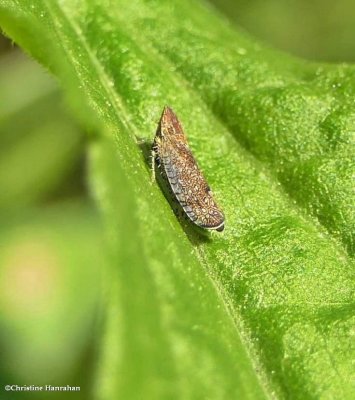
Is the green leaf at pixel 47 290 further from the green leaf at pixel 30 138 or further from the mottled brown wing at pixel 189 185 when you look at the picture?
the mottled brown wing at pixel 189 185

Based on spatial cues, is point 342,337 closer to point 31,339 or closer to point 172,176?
point 172,176

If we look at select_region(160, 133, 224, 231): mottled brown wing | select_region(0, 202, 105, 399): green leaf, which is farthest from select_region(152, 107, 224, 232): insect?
select_region(0, 202, 105, 399): green leaf

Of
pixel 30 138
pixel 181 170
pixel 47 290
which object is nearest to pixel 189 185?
pixel 181 170

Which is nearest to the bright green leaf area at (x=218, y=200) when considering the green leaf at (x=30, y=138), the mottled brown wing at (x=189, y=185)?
the mottled brown wing at (x=189, y=185)

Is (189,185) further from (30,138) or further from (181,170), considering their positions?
(30,138)

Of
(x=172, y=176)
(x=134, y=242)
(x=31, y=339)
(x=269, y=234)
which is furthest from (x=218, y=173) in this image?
(x=31, y=339)
